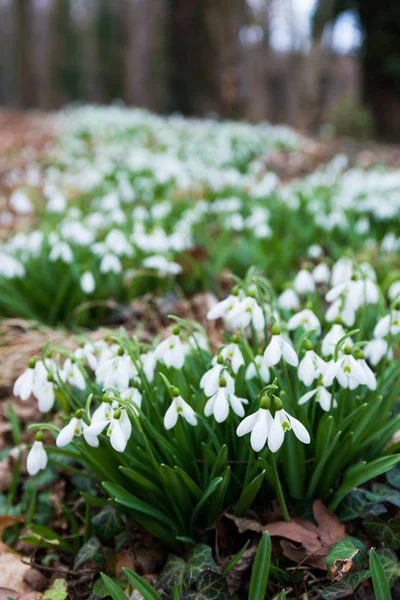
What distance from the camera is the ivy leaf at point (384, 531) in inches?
57.3

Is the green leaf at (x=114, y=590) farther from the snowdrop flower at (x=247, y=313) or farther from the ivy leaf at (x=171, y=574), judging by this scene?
the snowdrop flower at (x=247, y=313)

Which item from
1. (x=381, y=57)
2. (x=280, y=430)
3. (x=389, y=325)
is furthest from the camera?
(x=381, y=57)

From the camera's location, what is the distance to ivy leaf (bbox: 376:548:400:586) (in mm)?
1350

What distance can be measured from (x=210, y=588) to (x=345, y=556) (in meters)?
0.32

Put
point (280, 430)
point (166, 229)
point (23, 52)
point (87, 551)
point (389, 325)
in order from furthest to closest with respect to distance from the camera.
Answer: point (23, 52) → point (166, 229) → point (389, 325) → point (87, 551) → point (280, 430)

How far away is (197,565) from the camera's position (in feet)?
4.72

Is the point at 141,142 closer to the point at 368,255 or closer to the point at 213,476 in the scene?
the point at 368,255

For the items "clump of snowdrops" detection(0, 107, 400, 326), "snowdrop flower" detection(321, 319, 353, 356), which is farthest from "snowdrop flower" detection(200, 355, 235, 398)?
"clump of snowdrops" detection(0, 107, 400, 326)

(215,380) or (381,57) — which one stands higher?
(381,57)

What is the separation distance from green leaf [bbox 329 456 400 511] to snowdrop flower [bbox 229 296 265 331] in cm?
44

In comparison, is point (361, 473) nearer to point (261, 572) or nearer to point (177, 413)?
point (261, 572)

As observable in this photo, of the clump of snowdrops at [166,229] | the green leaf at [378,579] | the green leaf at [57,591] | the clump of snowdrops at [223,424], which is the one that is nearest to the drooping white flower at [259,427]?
the clump of snowdrops at [223,424]

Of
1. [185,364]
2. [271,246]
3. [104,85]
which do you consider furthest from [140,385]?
[104,85]

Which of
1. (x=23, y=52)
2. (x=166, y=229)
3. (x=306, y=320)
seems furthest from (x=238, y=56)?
(x=306, y=320)
